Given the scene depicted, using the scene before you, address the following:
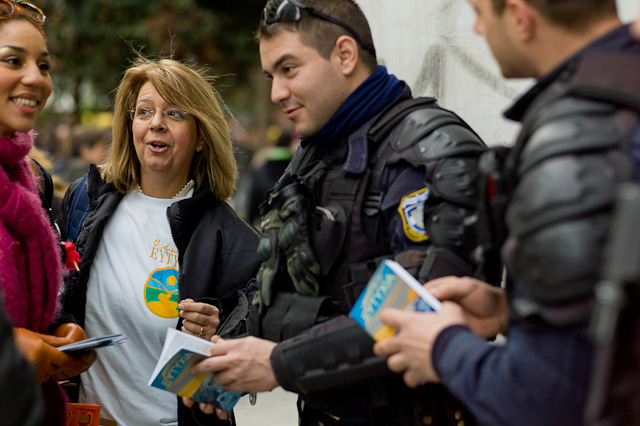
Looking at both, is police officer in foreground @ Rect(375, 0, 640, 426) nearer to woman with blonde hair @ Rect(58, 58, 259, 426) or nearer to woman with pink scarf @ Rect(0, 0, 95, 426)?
woman with pink scarf @ Rect(0, 0, 95, 426)

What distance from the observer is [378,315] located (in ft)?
5.48

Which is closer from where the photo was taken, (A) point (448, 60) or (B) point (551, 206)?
(B) point (551, 206)

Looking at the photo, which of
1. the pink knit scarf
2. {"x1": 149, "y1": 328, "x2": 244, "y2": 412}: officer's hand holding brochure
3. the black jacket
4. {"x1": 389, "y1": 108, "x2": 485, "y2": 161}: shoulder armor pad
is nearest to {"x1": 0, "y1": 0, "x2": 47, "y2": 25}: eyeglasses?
the pink knit scarf

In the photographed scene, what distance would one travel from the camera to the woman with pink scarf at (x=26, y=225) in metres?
2.11

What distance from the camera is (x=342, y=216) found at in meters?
2.10

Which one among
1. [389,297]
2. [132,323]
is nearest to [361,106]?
[389,297]

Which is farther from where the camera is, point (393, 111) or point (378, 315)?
point (393, 111)

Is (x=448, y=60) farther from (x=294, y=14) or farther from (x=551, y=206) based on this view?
(x=551, y=206)

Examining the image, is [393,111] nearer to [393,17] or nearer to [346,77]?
[346,77]

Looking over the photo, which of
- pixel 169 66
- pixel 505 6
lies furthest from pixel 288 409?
pixel 505 6

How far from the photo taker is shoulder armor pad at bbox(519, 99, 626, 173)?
3.90 feet

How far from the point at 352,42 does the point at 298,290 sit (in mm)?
855

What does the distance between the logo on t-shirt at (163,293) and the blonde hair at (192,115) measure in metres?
0.45

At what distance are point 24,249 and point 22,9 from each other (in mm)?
827
